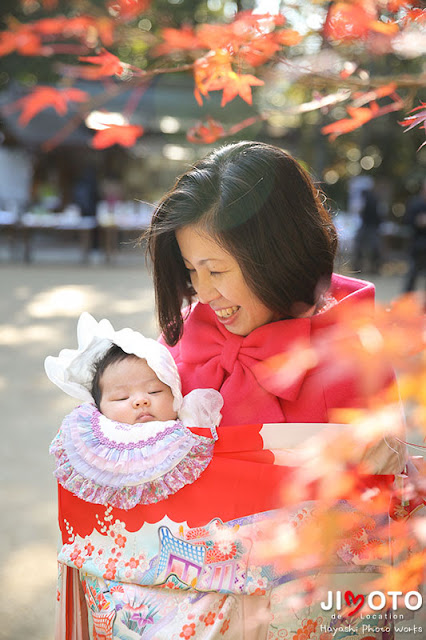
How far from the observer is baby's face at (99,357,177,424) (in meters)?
1.55

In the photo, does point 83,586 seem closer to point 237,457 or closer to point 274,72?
point 237,457

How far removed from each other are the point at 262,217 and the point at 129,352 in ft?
1.44

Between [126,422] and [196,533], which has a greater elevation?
[126,422]

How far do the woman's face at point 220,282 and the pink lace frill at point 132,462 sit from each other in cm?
31

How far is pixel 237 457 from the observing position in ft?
4.77

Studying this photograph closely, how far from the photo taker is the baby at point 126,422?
1.44 meters

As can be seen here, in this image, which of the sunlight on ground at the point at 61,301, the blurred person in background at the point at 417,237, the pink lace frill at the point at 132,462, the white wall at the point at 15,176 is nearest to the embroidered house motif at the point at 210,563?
the pink lace frill at the point at 132,462

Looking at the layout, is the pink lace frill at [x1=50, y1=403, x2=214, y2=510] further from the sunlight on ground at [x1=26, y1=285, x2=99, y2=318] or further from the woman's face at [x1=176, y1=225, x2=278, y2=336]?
the sunlight on ground at [x1=26, y1=285, x2=99, y2=318]

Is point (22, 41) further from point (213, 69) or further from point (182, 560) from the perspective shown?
point (182, 560)

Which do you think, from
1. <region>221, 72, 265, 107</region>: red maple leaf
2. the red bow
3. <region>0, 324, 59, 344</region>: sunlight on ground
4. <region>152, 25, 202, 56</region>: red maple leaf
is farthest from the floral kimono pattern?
<region>0, 324, 59, 344</region>: sunlight on ground

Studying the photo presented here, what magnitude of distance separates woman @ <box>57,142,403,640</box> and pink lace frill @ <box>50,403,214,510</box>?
0.03 metres

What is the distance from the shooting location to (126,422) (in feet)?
5.08

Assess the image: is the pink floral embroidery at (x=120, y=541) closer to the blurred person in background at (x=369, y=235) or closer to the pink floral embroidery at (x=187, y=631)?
the pink floral embroidery at (x=187, y=631)

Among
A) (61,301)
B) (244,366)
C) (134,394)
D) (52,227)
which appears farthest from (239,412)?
(52,227)
